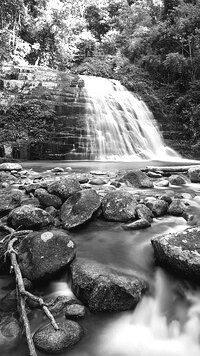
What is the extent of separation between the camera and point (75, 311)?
2.22 metres

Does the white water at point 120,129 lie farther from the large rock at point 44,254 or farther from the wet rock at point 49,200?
the large rock at point 44,254

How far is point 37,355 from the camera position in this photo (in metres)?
1.90

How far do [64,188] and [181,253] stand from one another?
2389 millimetres

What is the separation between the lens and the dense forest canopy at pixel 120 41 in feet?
50.5

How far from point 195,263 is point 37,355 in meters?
1.58

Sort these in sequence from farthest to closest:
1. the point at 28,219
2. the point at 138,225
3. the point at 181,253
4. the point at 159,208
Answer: the point at 159,208 < the point at 138,225 < the point at 28,219 < the point at 181,253

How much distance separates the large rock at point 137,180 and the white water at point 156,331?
131 inches

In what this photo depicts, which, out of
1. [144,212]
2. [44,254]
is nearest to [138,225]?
[144,212]

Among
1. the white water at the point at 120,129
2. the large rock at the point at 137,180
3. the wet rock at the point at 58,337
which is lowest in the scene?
the wet rock at the point at 58,337

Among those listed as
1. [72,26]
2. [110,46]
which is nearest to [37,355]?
[110,46]

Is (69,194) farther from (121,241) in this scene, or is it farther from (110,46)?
(110,46)

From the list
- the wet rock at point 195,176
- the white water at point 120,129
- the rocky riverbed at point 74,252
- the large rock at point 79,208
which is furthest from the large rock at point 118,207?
the white water at point 120,129

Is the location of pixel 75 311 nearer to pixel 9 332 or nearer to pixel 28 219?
pixel 9 332

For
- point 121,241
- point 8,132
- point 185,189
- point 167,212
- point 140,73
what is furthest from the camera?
point 140,73
